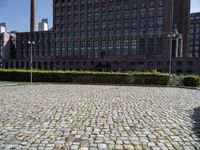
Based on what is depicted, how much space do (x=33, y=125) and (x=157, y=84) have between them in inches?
771

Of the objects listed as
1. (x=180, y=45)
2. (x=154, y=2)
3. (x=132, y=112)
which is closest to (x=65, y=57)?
(x=154, y=2)

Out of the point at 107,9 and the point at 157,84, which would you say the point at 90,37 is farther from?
the point at 157,84

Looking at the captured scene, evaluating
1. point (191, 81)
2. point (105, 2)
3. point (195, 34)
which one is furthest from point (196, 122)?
point (195, 34)

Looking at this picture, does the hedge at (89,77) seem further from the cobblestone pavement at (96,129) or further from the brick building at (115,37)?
the brick building at (115,37)

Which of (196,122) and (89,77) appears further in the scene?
(89,77)

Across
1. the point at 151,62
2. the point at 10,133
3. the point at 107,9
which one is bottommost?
the point at 10,133

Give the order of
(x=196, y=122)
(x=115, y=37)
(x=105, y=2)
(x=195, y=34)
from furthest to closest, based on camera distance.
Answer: (x=195, y=34) < (x=105, y=2) < (x=115, y=37) < (x=196, y=122)

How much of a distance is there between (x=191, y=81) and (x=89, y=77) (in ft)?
42.4

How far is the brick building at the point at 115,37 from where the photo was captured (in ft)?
221

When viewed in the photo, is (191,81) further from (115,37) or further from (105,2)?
(105,2)

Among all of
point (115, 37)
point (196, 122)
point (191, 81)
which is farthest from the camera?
point (115, 37)

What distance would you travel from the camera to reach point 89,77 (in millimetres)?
24812

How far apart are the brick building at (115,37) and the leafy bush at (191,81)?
4251cm

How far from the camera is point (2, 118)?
6598 millimetres
